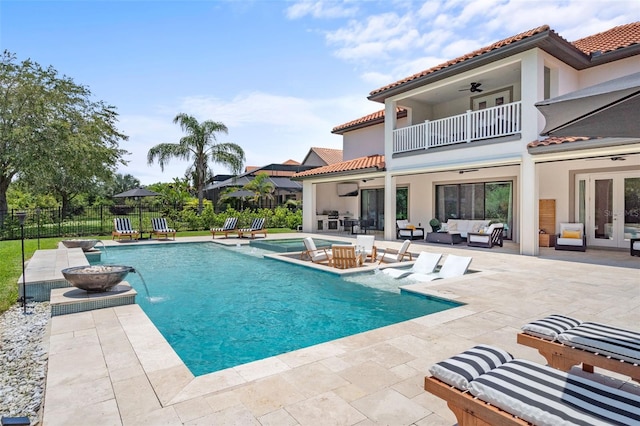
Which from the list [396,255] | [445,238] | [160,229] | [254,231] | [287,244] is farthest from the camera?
[254,231]

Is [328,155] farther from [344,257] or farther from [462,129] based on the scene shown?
[344,257]

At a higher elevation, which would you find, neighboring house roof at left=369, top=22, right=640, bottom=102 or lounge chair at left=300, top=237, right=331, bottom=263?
neighboring house roof at left=369, top=22, right=640, bottom=102

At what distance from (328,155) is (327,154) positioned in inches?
7.9

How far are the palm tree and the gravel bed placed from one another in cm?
1863

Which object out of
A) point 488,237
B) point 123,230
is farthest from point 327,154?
point 488,237

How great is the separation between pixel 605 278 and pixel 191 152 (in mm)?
23726

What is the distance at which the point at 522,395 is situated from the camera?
227 centimetres

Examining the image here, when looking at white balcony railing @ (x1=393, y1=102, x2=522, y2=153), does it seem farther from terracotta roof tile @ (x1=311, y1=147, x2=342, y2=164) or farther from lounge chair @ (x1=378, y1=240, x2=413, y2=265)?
terracotta roof tile @ (x1=311, y1=147, x2=342, y2=164)

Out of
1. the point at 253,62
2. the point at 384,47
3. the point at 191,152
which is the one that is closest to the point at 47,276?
the point at 253,62

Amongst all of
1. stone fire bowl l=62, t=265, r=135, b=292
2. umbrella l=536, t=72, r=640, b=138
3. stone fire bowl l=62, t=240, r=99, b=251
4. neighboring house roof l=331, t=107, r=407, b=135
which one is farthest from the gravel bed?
neighboring house roof l=331, t=107, r=407, b=135

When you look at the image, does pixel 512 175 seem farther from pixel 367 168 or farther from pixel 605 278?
pixel 605 278

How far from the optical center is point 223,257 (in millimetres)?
13719

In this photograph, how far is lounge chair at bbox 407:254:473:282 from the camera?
937 cm

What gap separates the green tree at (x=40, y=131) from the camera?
19344mm
